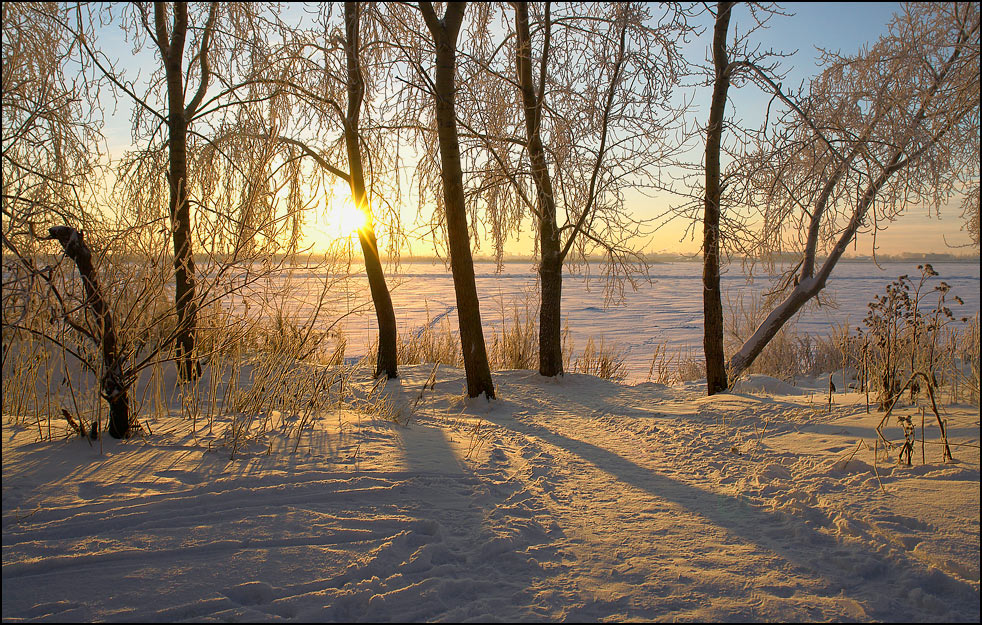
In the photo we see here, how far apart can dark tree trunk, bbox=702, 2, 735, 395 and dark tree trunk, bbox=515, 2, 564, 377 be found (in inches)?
73.2

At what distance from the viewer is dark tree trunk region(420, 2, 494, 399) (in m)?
5.66

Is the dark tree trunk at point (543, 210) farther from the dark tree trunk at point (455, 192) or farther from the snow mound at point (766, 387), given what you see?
the snow mound at point (766, 387)

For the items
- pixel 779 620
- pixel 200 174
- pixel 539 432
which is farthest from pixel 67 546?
pixel 200 174

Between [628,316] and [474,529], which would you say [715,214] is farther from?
[628,316]

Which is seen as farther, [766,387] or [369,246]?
[369,246]

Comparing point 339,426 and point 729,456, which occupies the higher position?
point 339,426

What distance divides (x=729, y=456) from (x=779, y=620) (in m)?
2.03

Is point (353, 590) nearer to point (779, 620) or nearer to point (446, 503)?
point (446, 503)

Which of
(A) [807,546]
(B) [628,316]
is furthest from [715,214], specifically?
(B) [628,316]

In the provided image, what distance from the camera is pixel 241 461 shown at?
3043 millimetres

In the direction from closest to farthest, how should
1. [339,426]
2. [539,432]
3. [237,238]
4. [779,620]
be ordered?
[779,620] → [237,238] → [339,426] → [539,432]

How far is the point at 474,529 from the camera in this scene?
2.57 metres

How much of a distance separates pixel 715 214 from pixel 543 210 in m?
2.12

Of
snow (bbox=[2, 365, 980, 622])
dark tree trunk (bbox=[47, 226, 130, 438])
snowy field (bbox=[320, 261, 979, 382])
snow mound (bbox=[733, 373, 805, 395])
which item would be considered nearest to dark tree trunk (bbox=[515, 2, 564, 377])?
snowy field (bbox=[320, 261, 979, 382])
